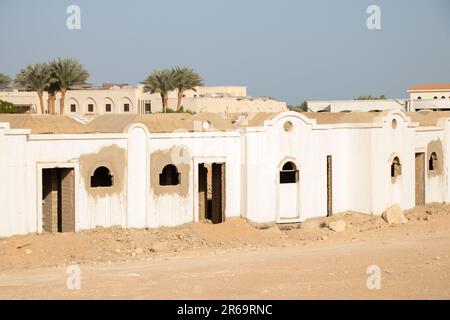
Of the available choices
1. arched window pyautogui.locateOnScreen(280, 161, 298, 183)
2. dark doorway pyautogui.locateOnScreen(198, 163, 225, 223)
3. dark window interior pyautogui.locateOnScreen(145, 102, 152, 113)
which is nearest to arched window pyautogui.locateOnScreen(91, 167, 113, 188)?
dark doorway pyautogui.locateOnScreen(198, 163, 225, 223)

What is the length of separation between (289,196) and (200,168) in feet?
12.0

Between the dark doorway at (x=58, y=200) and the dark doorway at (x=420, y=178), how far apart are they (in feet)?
49.0

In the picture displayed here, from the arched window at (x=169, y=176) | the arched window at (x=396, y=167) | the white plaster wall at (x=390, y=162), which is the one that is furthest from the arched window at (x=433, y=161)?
the arched window at (x=169, y=176)

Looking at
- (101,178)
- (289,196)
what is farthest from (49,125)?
(289,196)

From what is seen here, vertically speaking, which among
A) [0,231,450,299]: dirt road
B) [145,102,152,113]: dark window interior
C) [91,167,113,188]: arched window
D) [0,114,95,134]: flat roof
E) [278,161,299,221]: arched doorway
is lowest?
[0,231,450,299]: dirt road

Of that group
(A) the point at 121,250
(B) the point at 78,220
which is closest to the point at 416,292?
(A) the point at 121,250

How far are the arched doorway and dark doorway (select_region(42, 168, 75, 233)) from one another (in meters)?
7.41

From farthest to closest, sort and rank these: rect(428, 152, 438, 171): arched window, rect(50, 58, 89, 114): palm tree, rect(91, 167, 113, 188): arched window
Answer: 1. rect(50, 58, 89, 114): palm tree
2. rect(428, 152, 438, 171): arched window
3. rect(91, 167, 113, 188): arched window

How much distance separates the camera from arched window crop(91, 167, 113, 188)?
28.4m

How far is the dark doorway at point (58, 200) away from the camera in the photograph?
87.0ft

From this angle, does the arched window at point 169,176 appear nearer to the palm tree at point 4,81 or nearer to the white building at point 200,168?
the white building at point 200,168

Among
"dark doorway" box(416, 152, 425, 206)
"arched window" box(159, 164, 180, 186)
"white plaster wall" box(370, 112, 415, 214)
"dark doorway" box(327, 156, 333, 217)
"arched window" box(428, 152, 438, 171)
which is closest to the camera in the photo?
"arched window" box(159, 164, 180, 186)

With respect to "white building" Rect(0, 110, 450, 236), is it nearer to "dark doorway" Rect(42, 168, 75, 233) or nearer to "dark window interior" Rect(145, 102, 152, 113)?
"dark doorway" Rect(42, 168, 75, 233)

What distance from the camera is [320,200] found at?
30672 mm
